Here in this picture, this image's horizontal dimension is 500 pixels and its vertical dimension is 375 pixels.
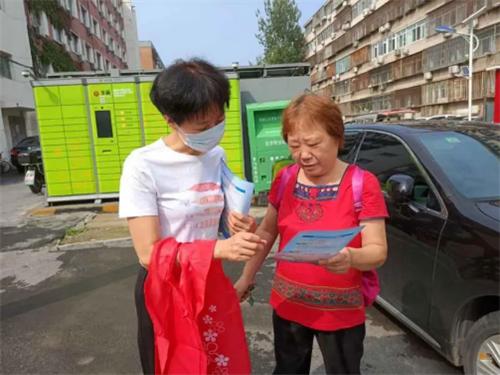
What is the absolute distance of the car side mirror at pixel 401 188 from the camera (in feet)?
7.95

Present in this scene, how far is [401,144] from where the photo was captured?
2.82 metres

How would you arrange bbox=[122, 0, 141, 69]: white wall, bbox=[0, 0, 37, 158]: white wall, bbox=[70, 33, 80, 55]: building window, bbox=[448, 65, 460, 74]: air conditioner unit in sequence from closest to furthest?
1. bbox=[0, 0, 37, 158]: white wall
2. bbox=[448, 65, 460, 74]: air conditioner unit
3. bbox=[70, 33, 80, 55]: building window
4. bbox=[122, 0, 141, 69]: white wall

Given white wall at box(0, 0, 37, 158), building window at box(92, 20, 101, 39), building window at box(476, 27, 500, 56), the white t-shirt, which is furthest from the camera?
building window at box(92, 20, 101, 39)

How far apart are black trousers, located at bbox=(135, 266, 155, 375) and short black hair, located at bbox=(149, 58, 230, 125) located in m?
0.60

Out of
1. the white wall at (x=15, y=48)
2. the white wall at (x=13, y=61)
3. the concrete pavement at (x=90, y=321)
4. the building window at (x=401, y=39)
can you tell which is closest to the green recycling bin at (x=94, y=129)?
the concrete pavement at (x=90, y=321)

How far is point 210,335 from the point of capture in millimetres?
1339

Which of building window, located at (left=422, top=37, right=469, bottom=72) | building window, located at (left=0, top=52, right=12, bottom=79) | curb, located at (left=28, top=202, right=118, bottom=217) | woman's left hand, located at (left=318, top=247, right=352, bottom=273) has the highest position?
building window, located at (left=422, top=37, right=469, bottom=72)

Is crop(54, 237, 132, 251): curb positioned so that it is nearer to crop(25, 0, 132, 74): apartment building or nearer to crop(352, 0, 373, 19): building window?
crop(25, 0, 132, 74): apartment building

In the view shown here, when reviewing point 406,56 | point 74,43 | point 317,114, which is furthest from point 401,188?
point 406,56

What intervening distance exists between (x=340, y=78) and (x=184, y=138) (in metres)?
51.2

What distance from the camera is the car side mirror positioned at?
2.42 meters

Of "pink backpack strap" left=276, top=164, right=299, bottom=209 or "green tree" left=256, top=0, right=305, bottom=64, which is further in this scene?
"green tree" left=256, top=0, right=305, bottom=64

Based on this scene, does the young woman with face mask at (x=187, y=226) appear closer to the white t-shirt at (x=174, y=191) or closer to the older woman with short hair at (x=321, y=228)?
the white t-shirt at (x=174, y=191)

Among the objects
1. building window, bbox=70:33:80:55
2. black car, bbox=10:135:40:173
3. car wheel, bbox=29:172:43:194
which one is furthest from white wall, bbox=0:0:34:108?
car wheel, bbox=29:172:43:194
